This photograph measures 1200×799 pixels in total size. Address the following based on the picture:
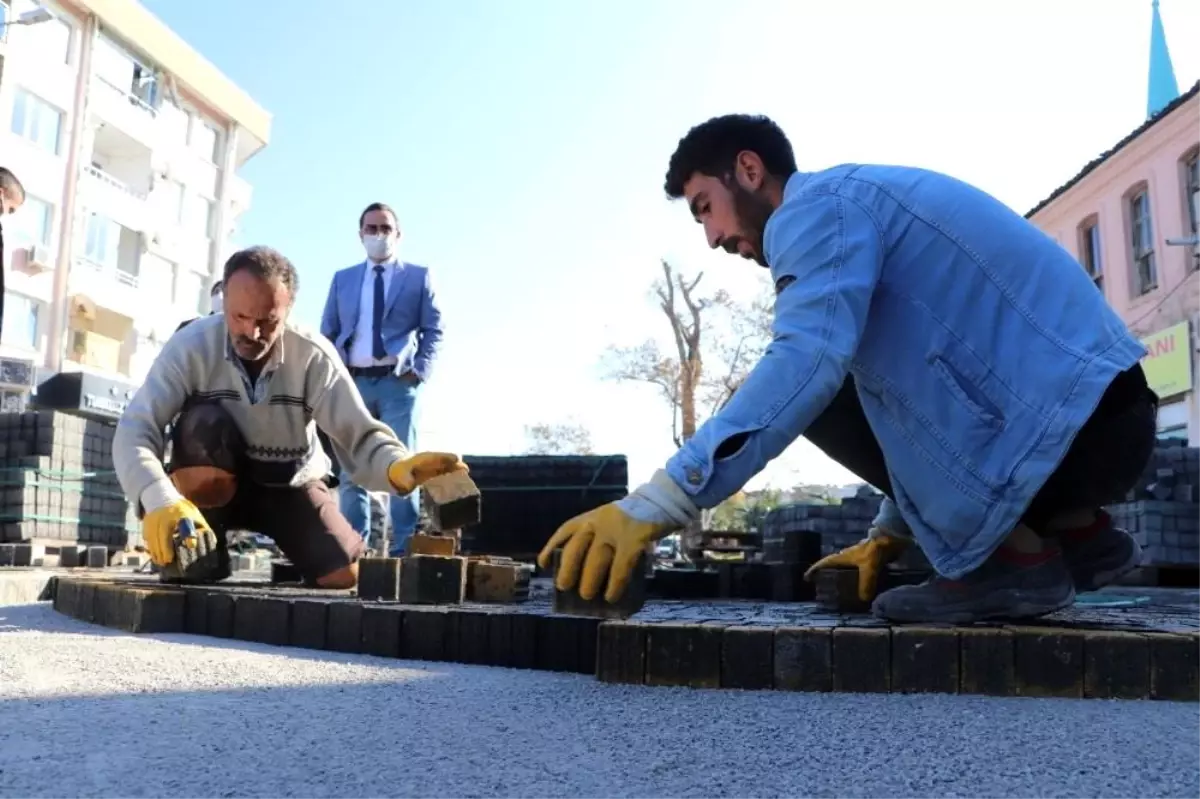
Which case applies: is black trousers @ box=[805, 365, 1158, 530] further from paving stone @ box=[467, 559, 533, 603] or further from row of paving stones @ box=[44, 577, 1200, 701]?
paving stone @ box=[467, 559, 533, 603]

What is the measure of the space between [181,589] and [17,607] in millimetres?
1379

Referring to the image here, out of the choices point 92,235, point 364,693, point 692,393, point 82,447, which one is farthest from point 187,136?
point 364,693

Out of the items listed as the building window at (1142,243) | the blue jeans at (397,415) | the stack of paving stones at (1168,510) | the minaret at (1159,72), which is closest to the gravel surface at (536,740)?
the blue jeans at (397,415)

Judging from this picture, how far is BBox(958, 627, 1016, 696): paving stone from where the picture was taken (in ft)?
6.40

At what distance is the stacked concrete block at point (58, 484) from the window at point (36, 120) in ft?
52.1

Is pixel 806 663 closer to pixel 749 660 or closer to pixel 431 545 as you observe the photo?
pixel 749 660

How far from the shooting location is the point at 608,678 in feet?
6.85

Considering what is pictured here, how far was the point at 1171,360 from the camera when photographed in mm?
15273

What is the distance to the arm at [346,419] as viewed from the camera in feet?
12.6

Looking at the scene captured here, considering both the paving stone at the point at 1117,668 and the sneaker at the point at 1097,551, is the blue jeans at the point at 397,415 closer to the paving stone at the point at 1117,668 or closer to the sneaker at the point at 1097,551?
the sneaker at the point at 1097,551

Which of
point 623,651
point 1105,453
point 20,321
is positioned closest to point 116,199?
point 20,321

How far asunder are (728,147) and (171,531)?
2.06 metres

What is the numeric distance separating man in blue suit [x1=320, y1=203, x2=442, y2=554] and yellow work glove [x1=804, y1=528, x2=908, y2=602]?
2.69 metres

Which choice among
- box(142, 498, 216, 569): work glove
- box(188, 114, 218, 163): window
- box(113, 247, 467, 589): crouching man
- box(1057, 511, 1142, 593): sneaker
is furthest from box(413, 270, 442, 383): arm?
box(188, 114, 218, 163): window
